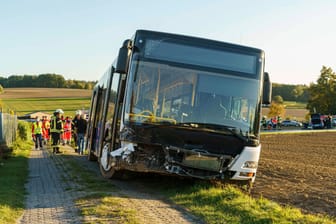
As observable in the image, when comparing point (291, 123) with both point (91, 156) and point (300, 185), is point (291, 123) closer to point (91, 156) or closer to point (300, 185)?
point (91, 156)

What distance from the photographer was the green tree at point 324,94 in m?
82.2

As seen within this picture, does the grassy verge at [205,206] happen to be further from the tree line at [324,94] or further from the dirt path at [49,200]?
the tree line at [324,94]

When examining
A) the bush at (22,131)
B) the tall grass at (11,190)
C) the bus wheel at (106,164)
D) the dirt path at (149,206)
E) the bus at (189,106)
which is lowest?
the bush at (22,131)

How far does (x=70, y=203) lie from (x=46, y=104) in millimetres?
71345

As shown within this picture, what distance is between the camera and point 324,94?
82.4 meters

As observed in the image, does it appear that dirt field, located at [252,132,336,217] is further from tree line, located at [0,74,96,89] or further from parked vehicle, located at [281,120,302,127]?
tree line, located at [0,74,96,89]

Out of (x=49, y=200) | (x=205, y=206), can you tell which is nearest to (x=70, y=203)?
(x=49, y=200)

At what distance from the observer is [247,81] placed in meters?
9.45

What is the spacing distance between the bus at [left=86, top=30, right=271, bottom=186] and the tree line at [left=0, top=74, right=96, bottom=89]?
8946cm

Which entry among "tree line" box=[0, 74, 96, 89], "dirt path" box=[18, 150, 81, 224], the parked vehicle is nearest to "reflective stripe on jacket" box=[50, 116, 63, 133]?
"dirt path" box=[18, 150, 81, 224]

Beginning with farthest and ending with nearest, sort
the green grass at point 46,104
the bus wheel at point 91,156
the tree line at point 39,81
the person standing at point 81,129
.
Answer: the tree line at point 39,81, the green grass at point 46,104, the person standing at point 81,129, the bus wheel at point 91,156

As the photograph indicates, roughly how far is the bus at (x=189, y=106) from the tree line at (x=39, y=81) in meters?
89.5

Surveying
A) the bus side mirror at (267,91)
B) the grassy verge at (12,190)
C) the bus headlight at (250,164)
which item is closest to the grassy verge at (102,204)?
the grassy verge at (12,190)

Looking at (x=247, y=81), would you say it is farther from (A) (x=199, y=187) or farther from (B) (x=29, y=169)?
(B) (x=29, y=169)
